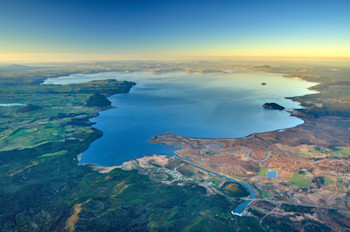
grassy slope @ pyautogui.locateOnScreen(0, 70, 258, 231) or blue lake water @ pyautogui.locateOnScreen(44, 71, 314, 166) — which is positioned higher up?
blue lake water @ pyautogui.locateOnScreen(44, 71, 314, 166)

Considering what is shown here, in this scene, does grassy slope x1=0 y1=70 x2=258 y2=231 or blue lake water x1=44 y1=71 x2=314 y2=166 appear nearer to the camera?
grassy slope x1=0 y1=70 x2=258 y2=231

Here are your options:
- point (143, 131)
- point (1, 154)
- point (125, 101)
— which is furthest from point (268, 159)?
point (125, 101)

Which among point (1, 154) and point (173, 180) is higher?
point (1, 154)

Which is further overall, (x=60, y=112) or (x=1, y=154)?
(x=60, y=112)

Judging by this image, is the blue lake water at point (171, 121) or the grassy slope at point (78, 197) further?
the blue lake water at point (171, 121)

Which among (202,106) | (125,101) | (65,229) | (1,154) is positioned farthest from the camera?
(125,101)

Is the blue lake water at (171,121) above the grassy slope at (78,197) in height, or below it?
above

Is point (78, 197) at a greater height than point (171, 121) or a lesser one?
lesser

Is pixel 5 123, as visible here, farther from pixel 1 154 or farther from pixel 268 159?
pixel 268 159

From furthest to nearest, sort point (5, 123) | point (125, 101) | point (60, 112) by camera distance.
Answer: point (125, 101) → point (60, 112) → point (5, 123)

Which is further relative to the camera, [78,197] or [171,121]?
[171,121]
